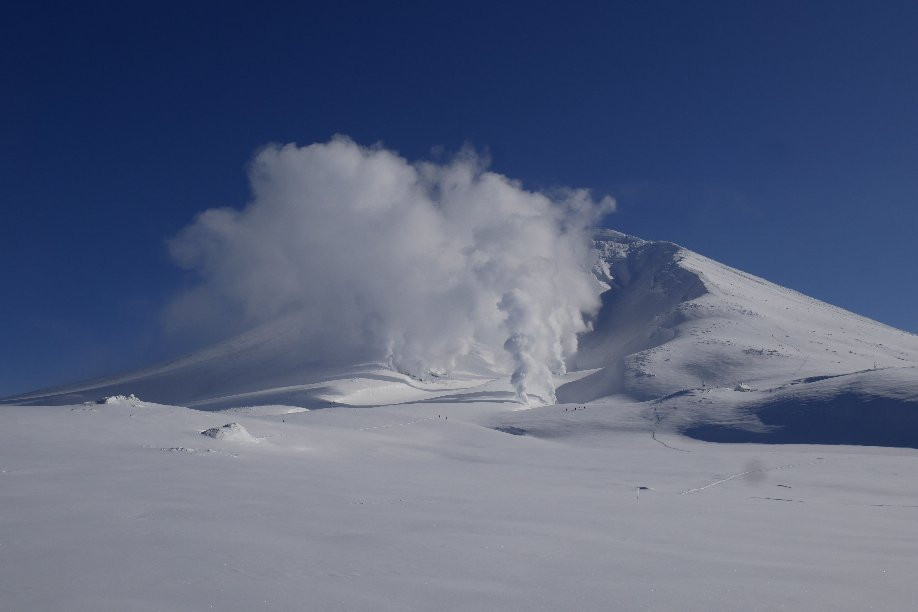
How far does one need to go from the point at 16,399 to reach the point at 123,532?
152m

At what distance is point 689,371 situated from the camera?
100 metres

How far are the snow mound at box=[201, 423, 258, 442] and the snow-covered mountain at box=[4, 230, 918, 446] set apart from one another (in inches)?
1654

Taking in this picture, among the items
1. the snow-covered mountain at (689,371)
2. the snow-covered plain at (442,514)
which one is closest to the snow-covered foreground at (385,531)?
the snow-covered plain at (442,514)

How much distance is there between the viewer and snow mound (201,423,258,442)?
2642cm

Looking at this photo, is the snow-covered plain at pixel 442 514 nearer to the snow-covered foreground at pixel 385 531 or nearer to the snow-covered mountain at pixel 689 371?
the snow-covered foreground at pixel 385 531

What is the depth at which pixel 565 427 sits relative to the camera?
58625 mm

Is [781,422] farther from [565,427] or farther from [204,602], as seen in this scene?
[204,602]

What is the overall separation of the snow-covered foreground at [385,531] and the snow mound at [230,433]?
158mm

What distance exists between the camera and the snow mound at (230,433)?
1040 inches

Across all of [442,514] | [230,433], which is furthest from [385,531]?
[230,433]

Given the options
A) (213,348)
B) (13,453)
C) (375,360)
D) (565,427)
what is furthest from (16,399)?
(13,453)

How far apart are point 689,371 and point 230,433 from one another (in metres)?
85.4

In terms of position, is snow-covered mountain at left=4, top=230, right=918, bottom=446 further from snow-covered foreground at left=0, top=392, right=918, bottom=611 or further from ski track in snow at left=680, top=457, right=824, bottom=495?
snow-covered foreground at left=0, top=392, right=918, bottom=611

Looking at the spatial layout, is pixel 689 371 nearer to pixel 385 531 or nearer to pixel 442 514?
pixel 442 514
